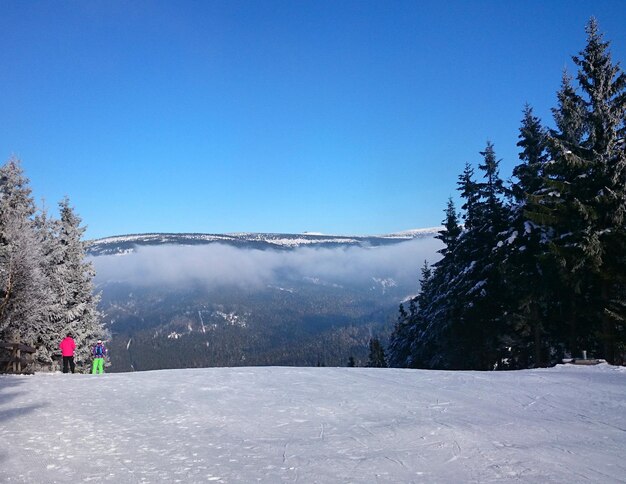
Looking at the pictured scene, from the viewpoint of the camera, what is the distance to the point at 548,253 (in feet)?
65.0

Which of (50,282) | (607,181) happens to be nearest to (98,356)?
(50,282)

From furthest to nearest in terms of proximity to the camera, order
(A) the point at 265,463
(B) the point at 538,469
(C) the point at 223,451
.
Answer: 1. (C) the point at 223,451
2. (A) the point at 265,463
3. (B) the point at 538,469

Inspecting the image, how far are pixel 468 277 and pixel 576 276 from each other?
11.0m

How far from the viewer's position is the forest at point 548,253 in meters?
19.0

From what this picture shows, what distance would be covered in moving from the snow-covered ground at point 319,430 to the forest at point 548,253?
5.97 meters

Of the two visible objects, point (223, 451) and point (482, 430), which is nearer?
point (223, 451)

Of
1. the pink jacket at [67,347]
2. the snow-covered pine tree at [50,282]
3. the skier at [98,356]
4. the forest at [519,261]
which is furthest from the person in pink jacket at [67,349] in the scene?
the snow-covered pine tree at [50,282]

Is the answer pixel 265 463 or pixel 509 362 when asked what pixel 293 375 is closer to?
pixel 265 463

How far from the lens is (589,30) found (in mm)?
20547

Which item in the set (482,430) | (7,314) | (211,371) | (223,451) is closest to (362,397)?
(482,430)

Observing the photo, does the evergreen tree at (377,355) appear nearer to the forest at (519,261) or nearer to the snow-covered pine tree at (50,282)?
the forest at (519,261)

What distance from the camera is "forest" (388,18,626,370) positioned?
19.0 m

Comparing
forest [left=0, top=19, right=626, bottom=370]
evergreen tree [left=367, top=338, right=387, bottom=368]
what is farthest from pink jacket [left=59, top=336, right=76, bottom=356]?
evergreen tree [left=367, top=338, right=387, bottom=368]

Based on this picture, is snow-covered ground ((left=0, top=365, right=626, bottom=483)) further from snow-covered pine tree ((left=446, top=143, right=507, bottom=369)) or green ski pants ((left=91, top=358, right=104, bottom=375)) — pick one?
snow-covered pine tree ((left=446, top=143, right=507, bottom=369))
